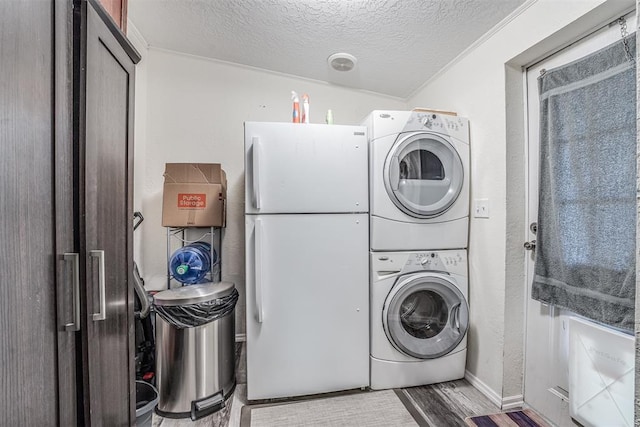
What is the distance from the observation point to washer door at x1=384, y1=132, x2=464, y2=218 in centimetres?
183

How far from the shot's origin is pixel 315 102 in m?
2.71

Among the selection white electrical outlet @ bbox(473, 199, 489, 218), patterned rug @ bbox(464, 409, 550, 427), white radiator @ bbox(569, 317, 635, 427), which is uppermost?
white electrical outlet @ bbox(473, 199, 489, 218)

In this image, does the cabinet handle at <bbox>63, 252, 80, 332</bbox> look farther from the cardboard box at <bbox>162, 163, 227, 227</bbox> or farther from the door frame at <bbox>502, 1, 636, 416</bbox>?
the door frame at <bbox>502, 1, 636, 416</bbox>

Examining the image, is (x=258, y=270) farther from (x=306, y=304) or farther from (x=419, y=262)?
(x=419, y=262)

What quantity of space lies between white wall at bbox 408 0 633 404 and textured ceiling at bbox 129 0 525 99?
171 mm

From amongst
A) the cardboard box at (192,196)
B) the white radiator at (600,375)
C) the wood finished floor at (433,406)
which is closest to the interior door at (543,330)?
the white radiator at (600,375)

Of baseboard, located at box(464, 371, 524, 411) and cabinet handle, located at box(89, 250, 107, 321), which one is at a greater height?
cabinet handle, located at box(89, 250, 107, 321)

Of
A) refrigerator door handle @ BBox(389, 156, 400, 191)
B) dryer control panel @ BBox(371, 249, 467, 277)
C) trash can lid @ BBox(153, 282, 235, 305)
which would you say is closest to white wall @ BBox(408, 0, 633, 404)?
dryer control panel @ BBox(371, 249, 467, 277)

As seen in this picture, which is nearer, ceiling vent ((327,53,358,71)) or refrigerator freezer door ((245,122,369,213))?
refrigerator freezer door ((245,122,369,213))

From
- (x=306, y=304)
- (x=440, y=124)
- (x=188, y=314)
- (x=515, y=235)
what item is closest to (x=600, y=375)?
(x=515, y=235)

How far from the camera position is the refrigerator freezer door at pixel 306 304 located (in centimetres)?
170

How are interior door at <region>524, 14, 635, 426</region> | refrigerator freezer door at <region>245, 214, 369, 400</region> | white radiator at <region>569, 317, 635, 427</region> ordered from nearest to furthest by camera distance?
white radiator at <region>569, 317, 635, 427</region> → interior door at <region>524, 14, 635, 426</region> → refrigerator freezer door at <region>245, 214, 369, 400</region>

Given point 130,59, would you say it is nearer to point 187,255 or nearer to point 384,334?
point 187,255

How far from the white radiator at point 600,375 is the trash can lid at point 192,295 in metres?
1.88
